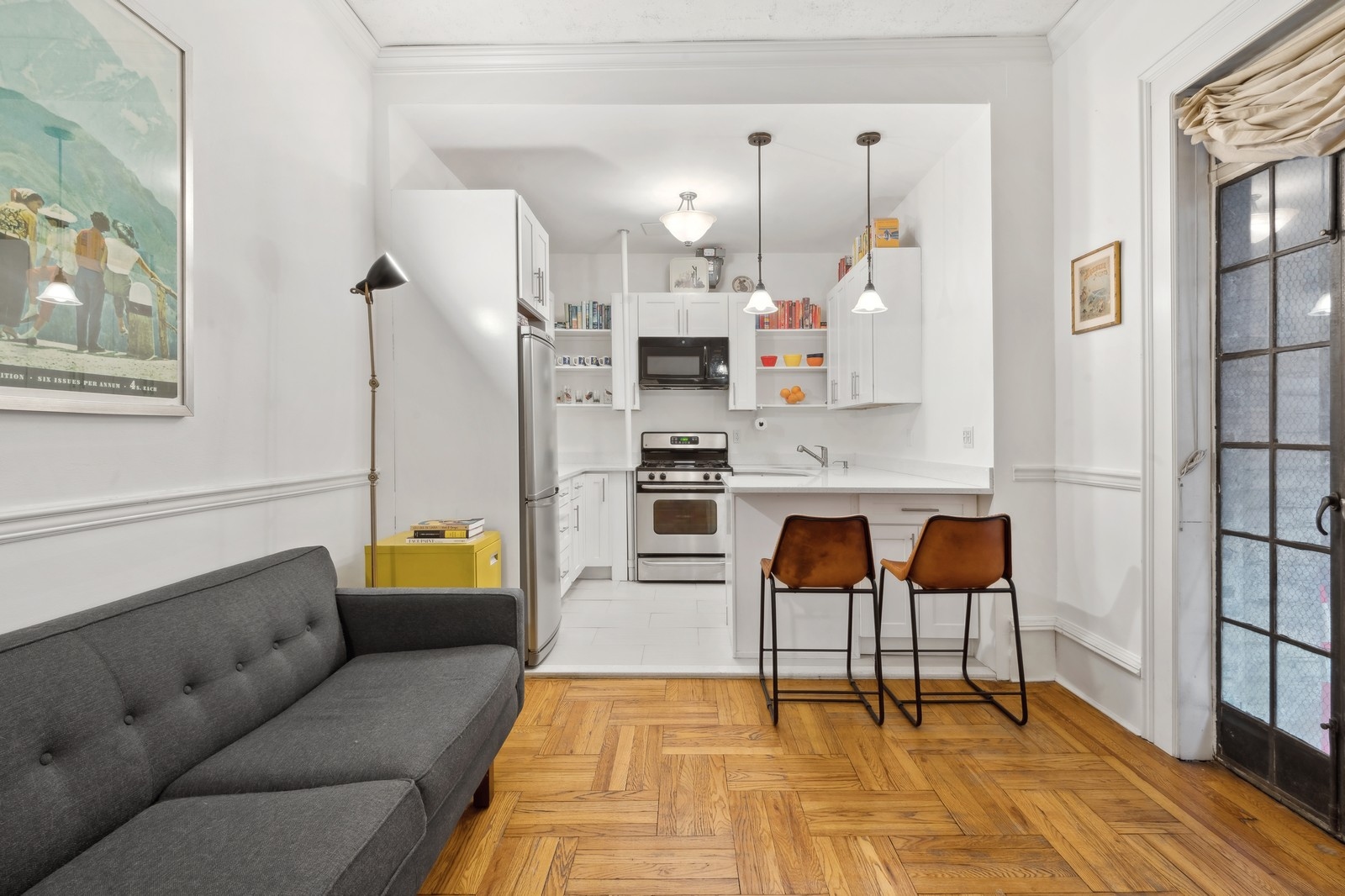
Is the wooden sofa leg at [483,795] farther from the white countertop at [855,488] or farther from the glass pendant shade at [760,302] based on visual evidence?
the glass pendant shade at [760,302]

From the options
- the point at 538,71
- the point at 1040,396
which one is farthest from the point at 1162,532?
the point at 538,71

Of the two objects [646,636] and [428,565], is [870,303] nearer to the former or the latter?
[646,636]

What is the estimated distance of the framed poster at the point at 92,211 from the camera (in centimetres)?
131

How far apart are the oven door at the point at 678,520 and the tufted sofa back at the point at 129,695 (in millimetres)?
3051

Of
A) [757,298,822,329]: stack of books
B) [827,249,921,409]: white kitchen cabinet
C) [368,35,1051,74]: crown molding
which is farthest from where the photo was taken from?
[757,298,822,329]: stack of books

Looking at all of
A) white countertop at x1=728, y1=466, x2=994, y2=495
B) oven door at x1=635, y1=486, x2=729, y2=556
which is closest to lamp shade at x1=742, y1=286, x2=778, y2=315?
white countertop at x1=728, y1=466, x2=994, y2=495

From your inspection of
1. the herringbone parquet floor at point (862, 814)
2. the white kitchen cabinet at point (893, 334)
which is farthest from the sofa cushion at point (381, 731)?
the white kitchen cabinet at point (893, 334)

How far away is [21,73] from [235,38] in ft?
2.73

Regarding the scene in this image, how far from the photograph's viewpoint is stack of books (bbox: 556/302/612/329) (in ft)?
16.9

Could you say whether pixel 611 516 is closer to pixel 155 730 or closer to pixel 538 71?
pixel 538 71

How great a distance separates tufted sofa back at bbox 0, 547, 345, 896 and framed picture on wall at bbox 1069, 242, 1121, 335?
298 centimetres

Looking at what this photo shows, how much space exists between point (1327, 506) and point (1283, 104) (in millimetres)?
1110

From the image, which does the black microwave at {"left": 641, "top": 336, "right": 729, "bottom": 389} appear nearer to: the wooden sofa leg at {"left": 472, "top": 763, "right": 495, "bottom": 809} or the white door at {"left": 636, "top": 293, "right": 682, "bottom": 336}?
the white door at {"left": 636, "top": 293, "right": 682, "bottom": 336}

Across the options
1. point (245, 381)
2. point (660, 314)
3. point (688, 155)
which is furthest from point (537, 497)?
point (660, 314)
